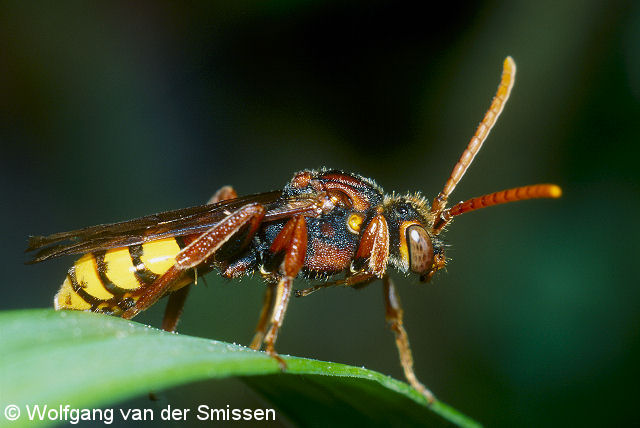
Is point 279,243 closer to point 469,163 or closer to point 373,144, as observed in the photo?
point 469,163

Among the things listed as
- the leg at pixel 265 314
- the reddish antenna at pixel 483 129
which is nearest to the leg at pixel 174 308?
the leg at pixel 265 314

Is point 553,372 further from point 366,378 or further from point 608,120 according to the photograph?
point 366,378

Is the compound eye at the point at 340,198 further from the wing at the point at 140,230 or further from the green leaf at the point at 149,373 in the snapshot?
the green leaf at the point at 149,373

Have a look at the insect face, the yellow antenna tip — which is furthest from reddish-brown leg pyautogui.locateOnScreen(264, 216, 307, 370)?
the yellow antenna tip

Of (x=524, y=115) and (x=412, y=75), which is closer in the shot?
(x=524, y=115)

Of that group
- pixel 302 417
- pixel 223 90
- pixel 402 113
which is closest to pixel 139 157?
pixel 223 90

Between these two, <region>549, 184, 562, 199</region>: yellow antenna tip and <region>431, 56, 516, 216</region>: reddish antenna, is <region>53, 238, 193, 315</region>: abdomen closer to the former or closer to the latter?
<region>431, 56, 516, 216</region>: reddish antenna
